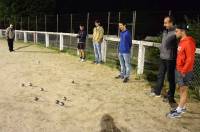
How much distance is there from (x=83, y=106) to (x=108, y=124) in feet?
4.48

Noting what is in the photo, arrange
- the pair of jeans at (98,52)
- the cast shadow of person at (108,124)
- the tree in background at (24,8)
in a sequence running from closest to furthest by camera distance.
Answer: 1. the cast shadow of person at (108,124)
2. the pair of jeans at (98,52)
3. the tree in background at (24,8)

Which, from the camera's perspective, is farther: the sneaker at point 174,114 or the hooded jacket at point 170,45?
the hooded jacket at point 170,45

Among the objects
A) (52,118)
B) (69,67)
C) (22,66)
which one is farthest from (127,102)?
(22,66)

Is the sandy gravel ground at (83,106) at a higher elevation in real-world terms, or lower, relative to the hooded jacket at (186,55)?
lower

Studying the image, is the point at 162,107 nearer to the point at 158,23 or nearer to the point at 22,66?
the point at 22,66

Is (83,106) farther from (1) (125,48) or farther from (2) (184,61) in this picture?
(1) (125,48)

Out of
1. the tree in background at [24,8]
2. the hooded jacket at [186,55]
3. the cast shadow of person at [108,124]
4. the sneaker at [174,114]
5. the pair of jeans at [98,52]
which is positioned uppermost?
the tree in background at [24,8]

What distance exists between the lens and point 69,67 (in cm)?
1410

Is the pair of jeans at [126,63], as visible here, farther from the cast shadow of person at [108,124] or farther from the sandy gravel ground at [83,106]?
the cast shadow of person at [108,124]

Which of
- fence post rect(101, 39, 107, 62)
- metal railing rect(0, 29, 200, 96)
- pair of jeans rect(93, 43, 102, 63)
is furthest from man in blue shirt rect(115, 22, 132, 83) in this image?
fence post rect(101, 39, 107, 62)

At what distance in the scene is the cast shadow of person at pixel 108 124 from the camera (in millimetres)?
6532

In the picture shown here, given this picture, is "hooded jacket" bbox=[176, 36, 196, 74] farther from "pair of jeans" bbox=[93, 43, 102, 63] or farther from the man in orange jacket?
"pair of jeans" bbox=[93, 43, 102, 63]

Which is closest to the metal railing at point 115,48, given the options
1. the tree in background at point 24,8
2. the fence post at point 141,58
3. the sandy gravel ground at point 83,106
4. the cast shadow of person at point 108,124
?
the fence post at point 141,58

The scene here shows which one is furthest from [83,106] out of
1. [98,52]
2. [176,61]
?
[98,52]
